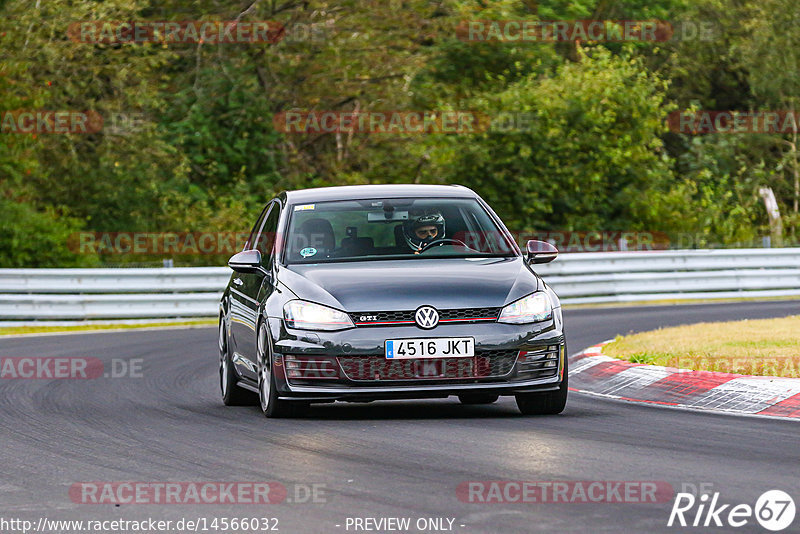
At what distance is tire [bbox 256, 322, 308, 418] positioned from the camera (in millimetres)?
10500

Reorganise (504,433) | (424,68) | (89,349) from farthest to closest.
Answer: (424,68) < (89,349) < (504,433)

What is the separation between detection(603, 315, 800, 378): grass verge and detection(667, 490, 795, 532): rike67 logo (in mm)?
4764

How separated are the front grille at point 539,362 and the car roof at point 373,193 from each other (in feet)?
6.13

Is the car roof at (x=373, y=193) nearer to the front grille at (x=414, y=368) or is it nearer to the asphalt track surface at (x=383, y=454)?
the asphalt track surface at (x=383, y=454)

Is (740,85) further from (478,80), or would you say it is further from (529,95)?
(529,95)

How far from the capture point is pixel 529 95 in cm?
3516

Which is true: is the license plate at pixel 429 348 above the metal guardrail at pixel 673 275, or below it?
above

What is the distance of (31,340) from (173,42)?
1783 cm

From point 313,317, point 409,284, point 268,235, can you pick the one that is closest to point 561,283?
point 268,235

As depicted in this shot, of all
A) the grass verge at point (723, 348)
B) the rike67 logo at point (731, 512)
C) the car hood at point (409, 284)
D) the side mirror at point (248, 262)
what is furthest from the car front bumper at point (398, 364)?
the rike67 logo at point (731, 512)

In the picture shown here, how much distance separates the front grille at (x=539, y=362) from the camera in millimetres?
10211

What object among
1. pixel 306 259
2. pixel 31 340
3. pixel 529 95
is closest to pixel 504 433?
pixel 306 259

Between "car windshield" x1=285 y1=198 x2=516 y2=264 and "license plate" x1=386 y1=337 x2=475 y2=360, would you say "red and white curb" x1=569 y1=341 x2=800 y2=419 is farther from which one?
"license plate" x1=386 y1=337 x2=475 y2=360

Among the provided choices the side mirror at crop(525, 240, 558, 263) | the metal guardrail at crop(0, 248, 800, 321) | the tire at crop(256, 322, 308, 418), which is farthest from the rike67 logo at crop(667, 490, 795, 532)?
the metal guardrail at crop(0, 248, 800, 321)
